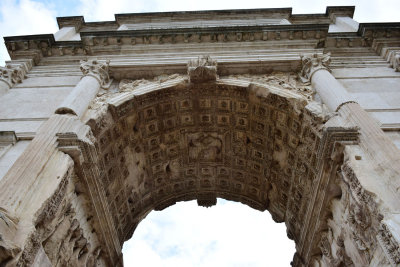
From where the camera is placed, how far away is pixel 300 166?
32.7ft

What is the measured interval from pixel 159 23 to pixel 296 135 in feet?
34.4

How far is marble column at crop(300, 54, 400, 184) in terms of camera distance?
649 centimetres

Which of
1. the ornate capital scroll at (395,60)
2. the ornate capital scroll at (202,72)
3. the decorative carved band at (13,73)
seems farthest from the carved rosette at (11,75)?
the ornate capital scroll at (395,60)

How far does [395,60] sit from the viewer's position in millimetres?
11039

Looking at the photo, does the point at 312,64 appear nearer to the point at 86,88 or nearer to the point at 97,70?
the point at 97,70

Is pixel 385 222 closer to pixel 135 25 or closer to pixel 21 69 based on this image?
pixel 21 69

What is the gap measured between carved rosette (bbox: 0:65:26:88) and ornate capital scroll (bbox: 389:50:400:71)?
1238 cm

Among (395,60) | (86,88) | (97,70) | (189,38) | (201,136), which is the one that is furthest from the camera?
(189,38)

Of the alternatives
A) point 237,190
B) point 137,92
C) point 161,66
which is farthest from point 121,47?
point 237,190

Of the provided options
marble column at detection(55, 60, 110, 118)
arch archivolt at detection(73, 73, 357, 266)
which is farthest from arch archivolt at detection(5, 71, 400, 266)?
marble column at detection(55, 60, 110, 118)

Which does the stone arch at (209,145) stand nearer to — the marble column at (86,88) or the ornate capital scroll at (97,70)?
the marble column at (86,88)

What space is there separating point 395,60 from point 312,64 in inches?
116

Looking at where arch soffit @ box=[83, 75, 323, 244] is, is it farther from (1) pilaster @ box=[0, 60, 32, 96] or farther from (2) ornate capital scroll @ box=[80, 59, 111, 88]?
Result: (1) pilaster @ box=[0, 60, 32, 96]

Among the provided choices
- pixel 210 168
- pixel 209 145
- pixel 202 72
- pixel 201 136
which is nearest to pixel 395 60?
pixel 202 72
